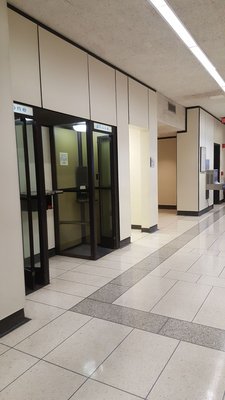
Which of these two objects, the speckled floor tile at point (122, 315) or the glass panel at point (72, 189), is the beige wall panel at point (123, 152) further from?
the speckled floor tile at point (122, 315)

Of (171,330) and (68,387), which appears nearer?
(68,387)

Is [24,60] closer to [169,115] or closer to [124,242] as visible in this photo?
[124,242]

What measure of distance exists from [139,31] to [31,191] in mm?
2623

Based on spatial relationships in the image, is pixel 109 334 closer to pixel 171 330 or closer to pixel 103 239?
pixel 171 330

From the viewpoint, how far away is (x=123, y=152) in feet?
18.3

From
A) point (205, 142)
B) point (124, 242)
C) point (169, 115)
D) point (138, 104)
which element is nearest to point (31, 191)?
point (124, 242)

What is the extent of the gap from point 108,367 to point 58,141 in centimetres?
387

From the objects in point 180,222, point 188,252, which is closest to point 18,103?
point 188,252

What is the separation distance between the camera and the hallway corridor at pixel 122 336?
2010mm

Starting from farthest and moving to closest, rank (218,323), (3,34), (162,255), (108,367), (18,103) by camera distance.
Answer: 1. (162,255)
2. (18,103)
3. (218,323)
4. (3,34)
5. (108,367)

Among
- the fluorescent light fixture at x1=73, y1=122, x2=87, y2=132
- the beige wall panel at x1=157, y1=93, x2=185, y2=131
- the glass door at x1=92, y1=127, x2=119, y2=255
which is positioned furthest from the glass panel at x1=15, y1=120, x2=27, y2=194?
the beige wall panel at x1=157, y1=93, x2=185, y2=131

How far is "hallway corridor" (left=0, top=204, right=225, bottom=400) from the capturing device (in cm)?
201

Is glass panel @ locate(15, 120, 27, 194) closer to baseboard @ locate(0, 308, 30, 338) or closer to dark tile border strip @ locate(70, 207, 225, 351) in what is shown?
baseboard @ locate(0, 308, 30, 338)

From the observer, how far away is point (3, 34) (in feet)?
8.51
